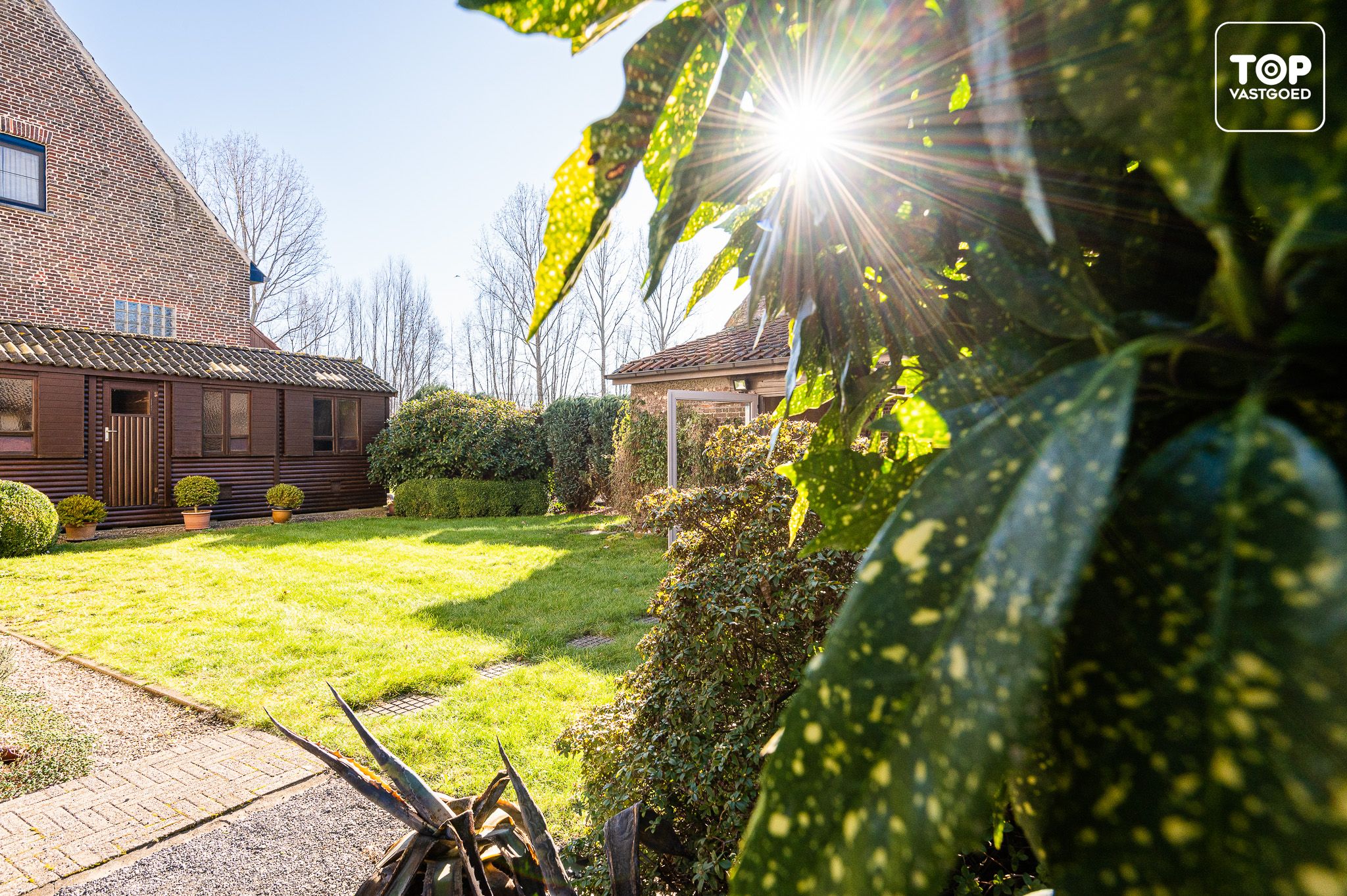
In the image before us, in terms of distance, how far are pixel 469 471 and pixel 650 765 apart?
52.5 ft

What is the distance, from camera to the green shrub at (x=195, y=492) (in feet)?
46.2

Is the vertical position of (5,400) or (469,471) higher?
(5,400)

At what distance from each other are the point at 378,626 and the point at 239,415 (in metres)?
12.4

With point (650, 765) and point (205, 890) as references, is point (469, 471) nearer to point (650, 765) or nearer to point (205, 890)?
point (205, 890)

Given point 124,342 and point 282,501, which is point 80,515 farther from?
point 124,342

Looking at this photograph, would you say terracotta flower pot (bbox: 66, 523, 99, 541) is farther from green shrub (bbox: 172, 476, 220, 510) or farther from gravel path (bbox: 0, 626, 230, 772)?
gravel path (bbox: 0, 626, 230, 772)

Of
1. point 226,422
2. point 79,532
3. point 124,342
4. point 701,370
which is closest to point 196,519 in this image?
point 79,532

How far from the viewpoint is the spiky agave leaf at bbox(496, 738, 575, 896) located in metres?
1.43

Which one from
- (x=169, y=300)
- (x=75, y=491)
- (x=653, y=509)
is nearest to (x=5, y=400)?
(x=75, y=491)

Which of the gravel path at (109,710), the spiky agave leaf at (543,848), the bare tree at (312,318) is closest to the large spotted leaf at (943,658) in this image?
the spiky agave leaf at (543,848)

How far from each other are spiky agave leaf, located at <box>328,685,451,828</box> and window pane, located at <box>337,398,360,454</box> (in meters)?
18.3

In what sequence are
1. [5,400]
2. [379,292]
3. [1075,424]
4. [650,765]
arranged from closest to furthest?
1. [1075,424]
2. [650,765]
3. [5,400]
4. [379,292]

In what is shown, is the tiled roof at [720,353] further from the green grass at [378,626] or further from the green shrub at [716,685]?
the green shrub at [716,685]

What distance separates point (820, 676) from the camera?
27 centimetres
